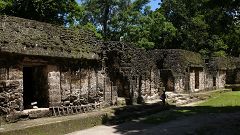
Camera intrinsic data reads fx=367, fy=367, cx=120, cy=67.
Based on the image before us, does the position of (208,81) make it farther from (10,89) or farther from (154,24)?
(10,89)

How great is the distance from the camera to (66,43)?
13164 mm

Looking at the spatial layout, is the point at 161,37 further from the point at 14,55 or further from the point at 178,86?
the point at 14,55

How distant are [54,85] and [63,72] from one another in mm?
643

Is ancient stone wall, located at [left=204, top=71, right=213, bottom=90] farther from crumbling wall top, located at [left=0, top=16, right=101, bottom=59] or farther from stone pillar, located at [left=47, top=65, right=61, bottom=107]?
stone pillar, located at [left=47, top=65, right=61, bottom=107]

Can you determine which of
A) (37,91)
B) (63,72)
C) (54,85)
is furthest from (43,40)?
(37,91)

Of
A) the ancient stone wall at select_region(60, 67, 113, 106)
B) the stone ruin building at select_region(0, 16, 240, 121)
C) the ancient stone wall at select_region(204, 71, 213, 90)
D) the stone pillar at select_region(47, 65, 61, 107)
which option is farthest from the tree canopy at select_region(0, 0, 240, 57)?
the stone pillar at select_region(47, 65, 61, 107)

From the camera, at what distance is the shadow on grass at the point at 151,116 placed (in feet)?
41.2

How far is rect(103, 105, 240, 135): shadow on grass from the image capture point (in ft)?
41.2

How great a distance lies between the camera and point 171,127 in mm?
12703

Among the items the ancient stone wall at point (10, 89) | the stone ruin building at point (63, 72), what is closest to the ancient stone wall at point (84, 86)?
the stone ruin building at point (63, 72)

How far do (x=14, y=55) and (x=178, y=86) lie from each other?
47.1ft

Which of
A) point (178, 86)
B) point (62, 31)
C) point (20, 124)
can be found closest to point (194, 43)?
point (178, 86)

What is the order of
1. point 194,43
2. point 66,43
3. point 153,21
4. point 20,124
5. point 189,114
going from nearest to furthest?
point 20,124, point 66,43, point 189,114, point 153,21, point 194,43

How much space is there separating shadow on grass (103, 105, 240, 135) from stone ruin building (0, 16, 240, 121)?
3.87 feet
